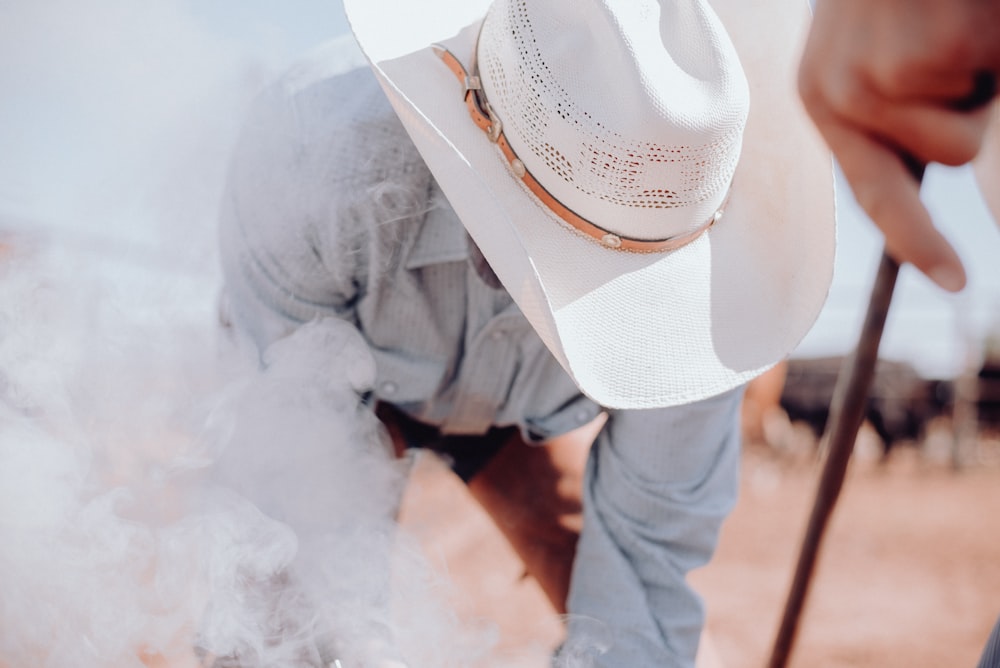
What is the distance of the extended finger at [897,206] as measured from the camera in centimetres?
37

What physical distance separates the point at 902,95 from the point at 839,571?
5.82 meters

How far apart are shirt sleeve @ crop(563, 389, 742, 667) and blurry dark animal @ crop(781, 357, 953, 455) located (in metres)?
7.83

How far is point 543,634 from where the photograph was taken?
71.4 inches

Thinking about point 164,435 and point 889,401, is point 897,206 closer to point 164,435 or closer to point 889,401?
point 164,435

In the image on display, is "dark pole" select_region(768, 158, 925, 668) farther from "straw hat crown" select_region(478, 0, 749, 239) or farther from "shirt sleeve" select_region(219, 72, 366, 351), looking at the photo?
"shirt sleeve" select_region(219, 72, 366, 351)

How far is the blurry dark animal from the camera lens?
8.92 metres

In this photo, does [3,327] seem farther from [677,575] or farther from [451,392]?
[677,575]

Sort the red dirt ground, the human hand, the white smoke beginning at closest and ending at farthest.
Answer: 1. the human hand
2. the white smoke
3. the red dirt ground

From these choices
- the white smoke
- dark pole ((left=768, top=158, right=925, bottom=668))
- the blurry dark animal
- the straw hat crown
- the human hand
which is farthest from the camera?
the blurry dark animal

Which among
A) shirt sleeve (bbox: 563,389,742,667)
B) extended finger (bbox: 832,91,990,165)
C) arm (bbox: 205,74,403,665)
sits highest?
extended finger (bbox: 832,91,990,165)

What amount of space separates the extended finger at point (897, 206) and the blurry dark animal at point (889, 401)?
9.13 m

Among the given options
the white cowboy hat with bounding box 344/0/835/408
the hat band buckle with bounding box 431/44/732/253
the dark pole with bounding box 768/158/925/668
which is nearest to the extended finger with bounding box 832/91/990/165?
the dark pole with bounding box 768/158/925/668

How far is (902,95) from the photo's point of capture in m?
0.36

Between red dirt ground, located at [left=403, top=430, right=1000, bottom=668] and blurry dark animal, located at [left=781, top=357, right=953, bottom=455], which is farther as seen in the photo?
blurry dark animal, located at [left=781, top=357, right=953, bottom=455]
